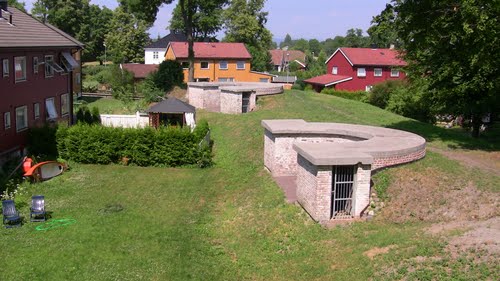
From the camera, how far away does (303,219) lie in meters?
16.4

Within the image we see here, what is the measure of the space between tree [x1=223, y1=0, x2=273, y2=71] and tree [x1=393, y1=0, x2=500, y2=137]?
52.1 metres

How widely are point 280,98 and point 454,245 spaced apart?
1058 inches

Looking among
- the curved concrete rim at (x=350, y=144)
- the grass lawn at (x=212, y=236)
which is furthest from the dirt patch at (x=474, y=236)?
the curved concrete rim at (x=350, y=144)

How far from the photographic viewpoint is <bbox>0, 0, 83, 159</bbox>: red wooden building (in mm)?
25922

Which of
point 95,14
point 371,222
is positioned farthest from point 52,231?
point 95,14

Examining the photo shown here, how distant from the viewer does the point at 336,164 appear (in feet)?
50.6

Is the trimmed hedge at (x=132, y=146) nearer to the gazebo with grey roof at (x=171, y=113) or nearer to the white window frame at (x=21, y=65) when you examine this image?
the white window frame at (x=21, y=65)

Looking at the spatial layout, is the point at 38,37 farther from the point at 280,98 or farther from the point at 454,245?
the point at 454,245

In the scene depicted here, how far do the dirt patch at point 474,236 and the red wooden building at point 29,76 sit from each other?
68.0 feet

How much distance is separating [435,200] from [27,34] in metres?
23.2

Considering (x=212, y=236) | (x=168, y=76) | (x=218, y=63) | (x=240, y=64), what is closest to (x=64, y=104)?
(x=168, y=76)

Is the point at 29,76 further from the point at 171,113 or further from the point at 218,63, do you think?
the point at 218,63

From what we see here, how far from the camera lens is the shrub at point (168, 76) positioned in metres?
51.2

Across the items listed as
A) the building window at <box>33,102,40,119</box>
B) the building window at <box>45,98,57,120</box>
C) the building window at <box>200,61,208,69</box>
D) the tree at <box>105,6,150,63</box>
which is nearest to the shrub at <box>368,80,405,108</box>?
the building window at <box>200,61,208,69</box>
